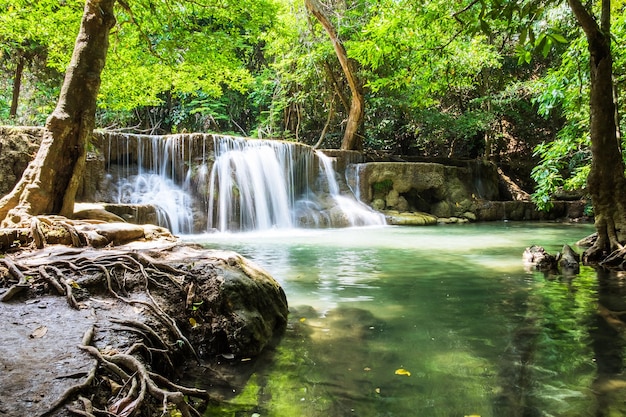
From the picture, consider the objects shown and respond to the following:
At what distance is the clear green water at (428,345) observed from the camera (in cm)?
285

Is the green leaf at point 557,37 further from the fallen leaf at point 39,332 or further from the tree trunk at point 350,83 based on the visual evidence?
the tree trunk at point 350,83

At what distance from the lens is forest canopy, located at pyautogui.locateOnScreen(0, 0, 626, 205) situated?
8.43 m

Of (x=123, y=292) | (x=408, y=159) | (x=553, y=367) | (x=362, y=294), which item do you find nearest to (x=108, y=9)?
(x=123, y=292)

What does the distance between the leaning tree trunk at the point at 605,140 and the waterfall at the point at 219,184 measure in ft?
31.0

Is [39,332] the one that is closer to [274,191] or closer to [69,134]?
[69,134]

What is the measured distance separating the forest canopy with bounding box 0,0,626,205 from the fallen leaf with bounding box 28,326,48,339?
3617 mm

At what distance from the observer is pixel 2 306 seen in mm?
3141

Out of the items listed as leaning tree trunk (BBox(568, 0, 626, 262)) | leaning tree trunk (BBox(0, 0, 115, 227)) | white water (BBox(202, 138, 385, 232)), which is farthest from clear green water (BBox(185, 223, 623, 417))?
white water (BBox(202, 138, 385, 232))

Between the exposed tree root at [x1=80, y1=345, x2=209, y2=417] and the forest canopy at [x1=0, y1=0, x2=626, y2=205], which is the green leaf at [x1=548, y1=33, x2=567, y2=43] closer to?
the forest canopy at [x1=0, y1=0, x2=626, y2=205]

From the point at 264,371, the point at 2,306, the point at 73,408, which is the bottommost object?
the point at 264,371

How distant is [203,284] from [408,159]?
18.5 m

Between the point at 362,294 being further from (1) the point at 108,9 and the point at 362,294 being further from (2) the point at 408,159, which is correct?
(2) the point at 408,159

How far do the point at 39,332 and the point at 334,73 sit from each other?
18.4m

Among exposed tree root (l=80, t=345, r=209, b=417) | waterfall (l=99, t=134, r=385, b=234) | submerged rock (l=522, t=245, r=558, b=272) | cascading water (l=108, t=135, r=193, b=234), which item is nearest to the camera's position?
exposed tree root (l=80, t=345, r=209, b=417)
